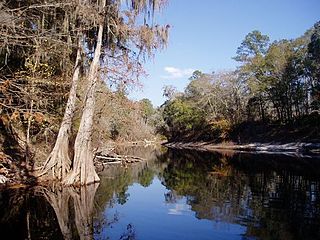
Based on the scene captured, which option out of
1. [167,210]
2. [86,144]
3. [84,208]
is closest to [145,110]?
[86,144]

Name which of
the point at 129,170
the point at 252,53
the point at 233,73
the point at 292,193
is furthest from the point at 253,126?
the point at 292,193

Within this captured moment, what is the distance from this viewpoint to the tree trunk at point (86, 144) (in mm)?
13586

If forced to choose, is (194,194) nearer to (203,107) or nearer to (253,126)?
(253,126)

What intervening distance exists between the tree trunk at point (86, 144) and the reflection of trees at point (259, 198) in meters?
3.33

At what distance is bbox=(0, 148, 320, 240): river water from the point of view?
26.8 ft

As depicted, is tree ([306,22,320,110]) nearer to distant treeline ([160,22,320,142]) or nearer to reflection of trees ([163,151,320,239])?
distant treeline ([160,22,320,142])

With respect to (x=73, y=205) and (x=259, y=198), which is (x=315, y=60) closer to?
(x=259, y=198)

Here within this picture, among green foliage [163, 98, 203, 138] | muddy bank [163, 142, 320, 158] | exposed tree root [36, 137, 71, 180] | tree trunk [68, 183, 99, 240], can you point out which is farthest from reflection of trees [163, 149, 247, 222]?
green foliage [163, 98, 203, 138]

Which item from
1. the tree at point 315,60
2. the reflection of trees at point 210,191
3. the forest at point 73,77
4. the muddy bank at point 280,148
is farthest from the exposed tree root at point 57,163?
the tree at point 315,60

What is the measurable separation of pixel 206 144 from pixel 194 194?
39.4 metres

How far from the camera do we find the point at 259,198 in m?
12.3

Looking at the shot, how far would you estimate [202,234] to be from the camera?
8.25 metres

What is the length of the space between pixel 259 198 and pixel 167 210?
3521 mm

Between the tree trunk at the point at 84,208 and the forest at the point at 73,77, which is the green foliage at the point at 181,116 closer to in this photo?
the forest at the point at 73,77
